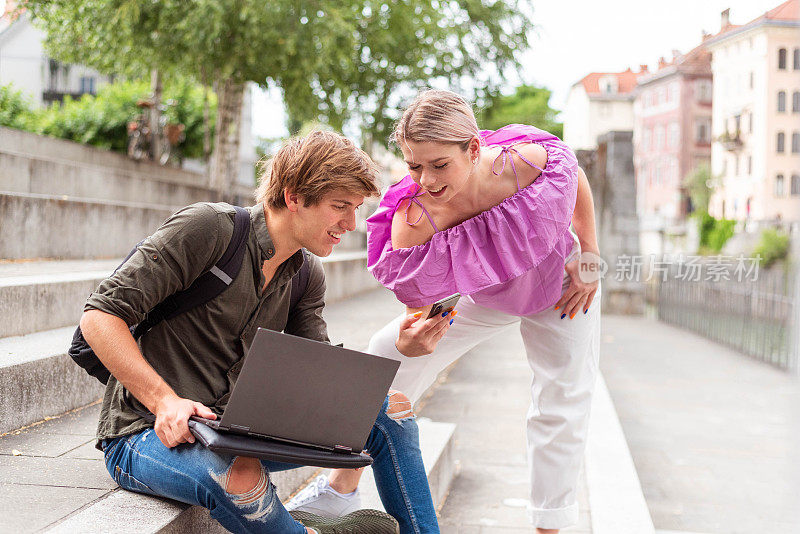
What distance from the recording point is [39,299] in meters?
3.30

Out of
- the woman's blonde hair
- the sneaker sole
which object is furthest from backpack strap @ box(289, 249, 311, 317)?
the sneaker sole

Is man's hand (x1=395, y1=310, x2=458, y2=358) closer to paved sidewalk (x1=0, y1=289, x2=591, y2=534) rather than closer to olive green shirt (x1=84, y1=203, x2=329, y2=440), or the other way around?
olive green shirt (x1=84, y1=203, x2=329, y2=440)

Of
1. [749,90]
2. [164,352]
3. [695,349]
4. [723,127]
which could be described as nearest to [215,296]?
[164,352]

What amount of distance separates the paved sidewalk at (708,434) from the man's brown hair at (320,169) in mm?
1158

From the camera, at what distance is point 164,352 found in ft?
6.63

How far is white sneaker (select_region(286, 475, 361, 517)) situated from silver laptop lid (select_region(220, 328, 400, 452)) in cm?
65

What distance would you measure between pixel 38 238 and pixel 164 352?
321 cm

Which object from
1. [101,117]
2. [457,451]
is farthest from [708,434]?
[101,117]

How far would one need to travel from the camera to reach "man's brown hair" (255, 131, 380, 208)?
2039mm

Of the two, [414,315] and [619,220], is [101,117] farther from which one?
[414,315]

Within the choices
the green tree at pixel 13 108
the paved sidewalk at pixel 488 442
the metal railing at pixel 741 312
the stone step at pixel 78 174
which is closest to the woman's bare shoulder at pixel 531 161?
the paved sidewalk at pixel 488 442

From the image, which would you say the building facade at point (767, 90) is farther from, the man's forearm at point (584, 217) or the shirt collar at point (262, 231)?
the shirt collar at point (262, 231)

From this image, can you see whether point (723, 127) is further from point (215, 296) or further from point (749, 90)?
point (215, 296)

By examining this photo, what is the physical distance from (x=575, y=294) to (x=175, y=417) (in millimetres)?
1426
